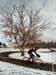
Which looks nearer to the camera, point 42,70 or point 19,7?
point 42,70

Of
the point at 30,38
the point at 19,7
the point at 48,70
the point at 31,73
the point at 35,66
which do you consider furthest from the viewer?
the point at 19,7

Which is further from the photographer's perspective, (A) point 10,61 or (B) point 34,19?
(B) point 34,19

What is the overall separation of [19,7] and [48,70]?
1939cm

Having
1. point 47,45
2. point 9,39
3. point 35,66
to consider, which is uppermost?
point 35,66

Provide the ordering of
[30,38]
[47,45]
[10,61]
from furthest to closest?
[47,45], [30,38], [10,61]

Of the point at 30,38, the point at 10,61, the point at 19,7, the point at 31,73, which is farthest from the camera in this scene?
the point at 19,7

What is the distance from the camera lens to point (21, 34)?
34.7 meters

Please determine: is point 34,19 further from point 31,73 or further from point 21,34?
point 31,73

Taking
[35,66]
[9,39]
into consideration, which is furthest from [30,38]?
[35,66]

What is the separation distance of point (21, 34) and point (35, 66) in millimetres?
14544

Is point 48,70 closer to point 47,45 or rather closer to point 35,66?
point 35,66

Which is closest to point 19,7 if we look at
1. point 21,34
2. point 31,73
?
point 21,34

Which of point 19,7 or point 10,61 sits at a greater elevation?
point 19,7

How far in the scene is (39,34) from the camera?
1416 inches
